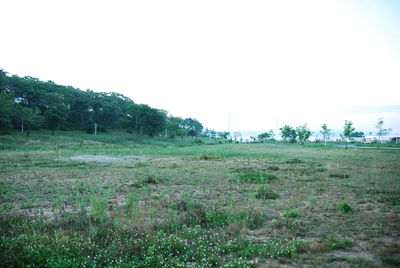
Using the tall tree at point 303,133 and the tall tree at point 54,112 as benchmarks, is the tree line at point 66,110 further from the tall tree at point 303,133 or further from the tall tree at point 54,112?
the tall tree at point 303,133

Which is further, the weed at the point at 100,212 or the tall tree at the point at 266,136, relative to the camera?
the tall tree at the point at 266,136

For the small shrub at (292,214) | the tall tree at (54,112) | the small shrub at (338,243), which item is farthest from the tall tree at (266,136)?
the small shrub at (338,243)

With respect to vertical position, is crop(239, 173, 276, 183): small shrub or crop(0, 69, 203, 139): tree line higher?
crop(0, 69, 203, 139): tree line

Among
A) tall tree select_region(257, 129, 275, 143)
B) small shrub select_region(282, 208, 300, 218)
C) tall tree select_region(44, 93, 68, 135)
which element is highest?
tall tree select_region(44, 93, 68, 135)

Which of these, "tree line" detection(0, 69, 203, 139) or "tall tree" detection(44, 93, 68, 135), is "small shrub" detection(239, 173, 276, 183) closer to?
"tree line" detection(0, 69, 203, 139)

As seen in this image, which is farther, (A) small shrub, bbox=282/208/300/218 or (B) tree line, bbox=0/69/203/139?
(B) tree line, bbox=0/69/203/139

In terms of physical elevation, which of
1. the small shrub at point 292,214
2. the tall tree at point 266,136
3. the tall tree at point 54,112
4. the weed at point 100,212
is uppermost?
the tall tree at point 54,112

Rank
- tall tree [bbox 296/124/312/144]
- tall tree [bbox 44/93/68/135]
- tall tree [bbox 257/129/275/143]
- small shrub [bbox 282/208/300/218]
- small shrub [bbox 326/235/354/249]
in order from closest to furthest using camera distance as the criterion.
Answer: small shrub [bbox 326/235/354/249]
small shrub [bbox 282/208/300/218]
tall tree [bbox 44/93/68/135]
tall tree [bbox 296/124/312/144]
tall tree [bbox 257/129/275/143]

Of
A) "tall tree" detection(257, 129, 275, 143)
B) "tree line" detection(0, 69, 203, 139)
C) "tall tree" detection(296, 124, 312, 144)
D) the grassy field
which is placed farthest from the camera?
"tall tree" detection(257, 129, 275, 143)

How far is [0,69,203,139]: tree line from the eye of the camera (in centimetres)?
5256

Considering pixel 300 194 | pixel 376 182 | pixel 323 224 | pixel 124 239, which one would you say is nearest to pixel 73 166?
pixel 124 239

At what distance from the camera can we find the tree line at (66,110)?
5256cm

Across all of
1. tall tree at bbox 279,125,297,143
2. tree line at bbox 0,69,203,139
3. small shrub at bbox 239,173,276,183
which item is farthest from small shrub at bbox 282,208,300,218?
tall tree at bbox 279,125,297,143

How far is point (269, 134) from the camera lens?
10012 centimetres
